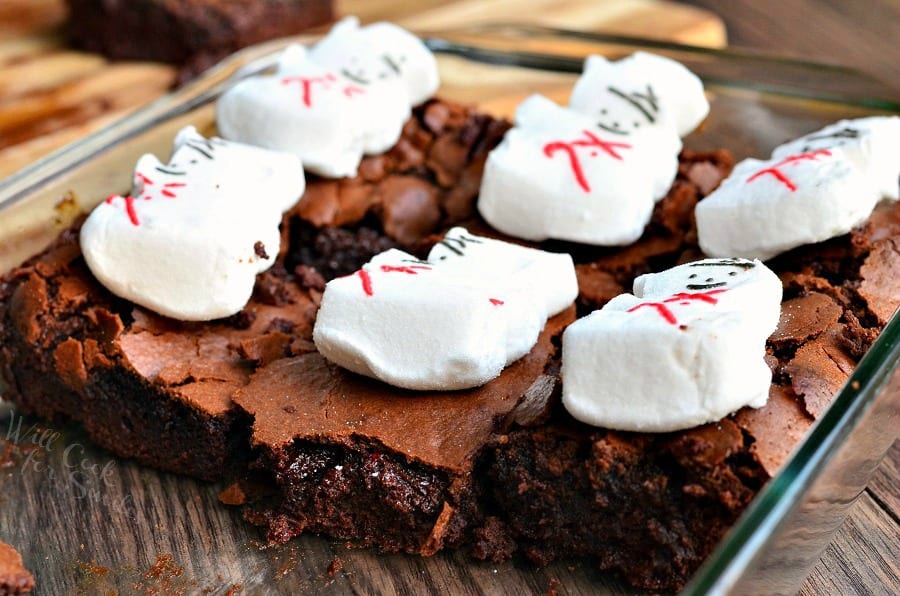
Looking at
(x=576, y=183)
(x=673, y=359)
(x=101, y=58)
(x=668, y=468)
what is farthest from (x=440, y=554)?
(x=101, y=58)

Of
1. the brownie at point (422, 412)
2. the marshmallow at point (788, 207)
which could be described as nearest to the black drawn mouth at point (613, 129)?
the brownie at point (422, 412)

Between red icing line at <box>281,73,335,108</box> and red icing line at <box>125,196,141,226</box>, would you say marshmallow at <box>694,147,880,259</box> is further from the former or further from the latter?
red icing line at <box>125,196,141,226</box>

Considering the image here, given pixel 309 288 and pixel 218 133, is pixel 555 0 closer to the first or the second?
pixel 218 133

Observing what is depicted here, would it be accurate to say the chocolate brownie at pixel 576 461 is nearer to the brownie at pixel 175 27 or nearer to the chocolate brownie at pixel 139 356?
the chocolate brownie at pixel 139 356

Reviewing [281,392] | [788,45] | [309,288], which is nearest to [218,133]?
[309,288]

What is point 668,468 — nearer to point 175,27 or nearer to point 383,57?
point 383,57

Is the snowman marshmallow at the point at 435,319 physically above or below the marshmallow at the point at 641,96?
below

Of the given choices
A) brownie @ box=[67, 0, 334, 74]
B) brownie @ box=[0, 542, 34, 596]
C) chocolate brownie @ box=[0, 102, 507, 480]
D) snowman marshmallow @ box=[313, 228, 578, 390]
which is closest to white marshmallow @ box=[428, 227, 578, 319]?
snowman marshmallow @ box=[313, 228, 578, 390]
